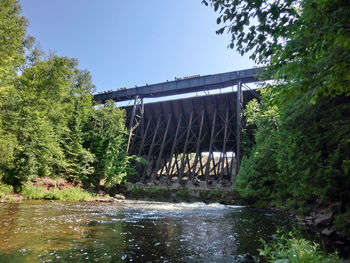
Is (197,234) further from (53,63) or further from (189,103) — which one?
(189,103)

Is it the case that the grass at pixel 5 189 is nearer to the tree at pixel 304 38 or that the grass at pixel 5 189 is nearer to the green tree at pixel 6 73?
the green tree at pixel 6 73

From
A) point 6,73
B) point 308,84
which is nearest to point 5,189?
point 6,73

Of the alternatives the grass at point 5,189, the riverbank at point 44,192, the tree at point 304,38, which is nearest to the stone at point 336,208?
the tree at point 304,38

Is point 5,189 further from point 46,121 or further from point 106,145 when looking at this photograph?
A: point 106,145

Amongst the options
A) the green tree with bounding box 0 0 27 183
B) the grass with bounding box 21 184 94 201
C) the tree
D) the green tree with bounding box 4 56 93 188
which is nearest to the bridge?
the green tree with bounding box 4 56 93 188

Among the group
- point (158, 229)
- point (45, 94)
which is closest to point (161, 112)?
point (45, 94)

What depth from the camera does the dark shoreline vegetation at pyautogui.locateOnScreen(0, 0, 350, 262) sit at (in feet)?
7.52

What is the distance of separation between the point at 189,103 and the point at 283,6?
23.8 metres

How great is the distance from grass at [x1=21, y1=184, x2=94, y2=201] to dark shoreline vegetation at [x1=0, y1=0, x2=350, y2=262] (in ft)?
0.20

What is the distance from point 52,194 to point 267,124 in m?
13.7

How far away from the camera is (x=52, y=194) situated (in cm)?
1246

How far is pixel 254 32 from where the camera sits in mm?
2912

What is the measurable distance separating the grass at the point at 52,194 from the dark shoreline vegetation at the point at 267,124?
61 millimetres

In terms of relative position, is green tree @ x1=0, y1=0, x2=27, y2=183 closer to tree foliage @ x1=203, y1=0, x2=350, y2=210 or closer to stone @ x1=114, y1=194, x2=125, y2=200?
stone @ x1=114, y1=194, x2=125, y2=200
